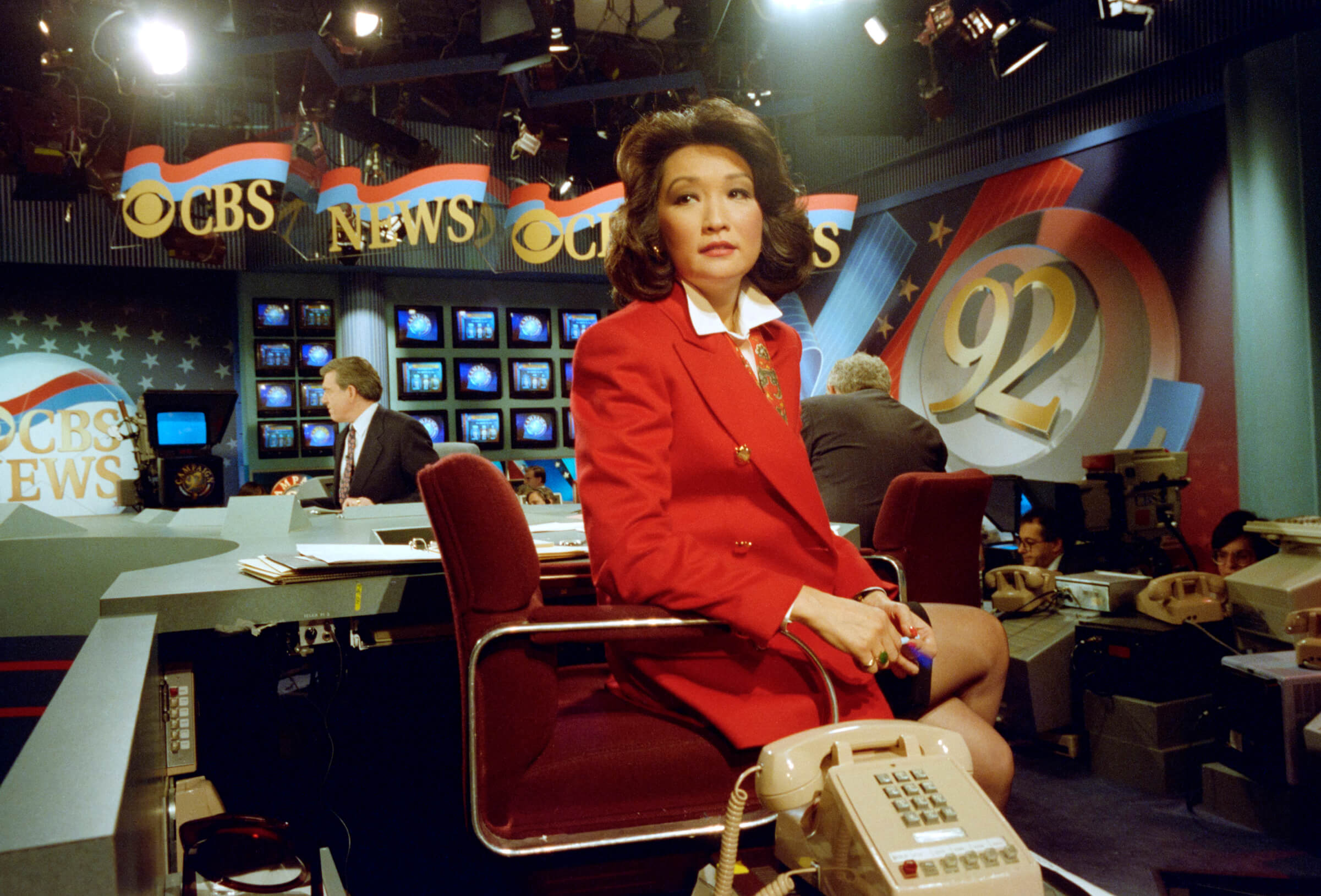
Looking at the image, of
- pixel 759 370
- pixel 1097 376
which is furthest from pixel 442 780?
pixel 1097 376

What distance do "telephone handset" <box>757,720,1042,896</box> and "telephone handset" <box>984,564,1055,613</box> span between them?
2667 mm

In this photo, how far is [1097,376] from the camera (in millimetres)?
5242

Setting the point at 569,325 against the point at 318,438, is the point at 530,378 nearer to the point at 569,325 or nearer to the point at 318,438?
the point at 569,325

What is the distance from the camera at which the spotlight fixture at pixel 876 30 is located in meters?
5.00

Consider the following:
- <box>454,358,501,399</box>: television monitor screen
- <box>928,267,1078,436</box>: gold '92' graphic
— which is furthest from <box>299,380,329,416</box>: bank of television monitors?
<box>928,267,1078,436</box>: gold '92' graphic

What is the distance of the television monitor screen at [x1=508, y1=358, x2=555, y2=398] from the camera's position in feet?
26.7

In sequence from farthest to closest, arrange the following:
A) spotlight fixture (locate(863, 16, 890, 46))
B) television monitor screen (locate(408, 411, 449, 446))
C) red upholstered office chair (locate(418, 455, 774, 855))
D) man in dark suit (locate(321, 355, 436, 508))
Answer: television monitor screen (locate(408, 411, 449, 446)), spotlight fixture (locate(863, 16, 890, 46)), man in dark suit (locate(321, 355, 436, 508)), red upholstered office chair (locate(418, 455, 774, 855))

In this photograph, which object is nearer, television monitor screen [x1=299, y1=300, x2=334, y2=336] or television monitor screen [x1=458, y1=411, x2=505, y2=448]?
television monitor screen [x1=299, y1=300, x2=334, y2=336]

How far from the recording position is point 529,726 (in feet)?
3.79

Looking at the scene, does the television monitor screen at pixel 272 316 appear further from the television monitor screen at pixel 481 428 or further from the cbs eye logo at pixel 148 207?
the cbs eye logo at pixel 148 207

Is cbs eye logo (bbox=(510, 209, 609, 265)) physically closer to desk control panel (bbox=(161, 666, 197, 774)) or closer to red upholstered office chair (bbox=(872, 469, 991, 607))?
red upholstered office chair (bbox=(872, 469, 991, 607))

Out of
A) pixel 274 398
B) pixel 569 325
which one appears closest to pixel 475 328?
pixel 569 325

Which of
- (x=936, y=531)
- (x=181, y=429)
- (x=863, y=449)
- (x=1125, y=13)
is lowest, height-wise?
(x=936, y=531)

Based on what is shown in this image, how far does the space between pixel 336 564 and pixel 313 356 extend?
6695 millimetres
